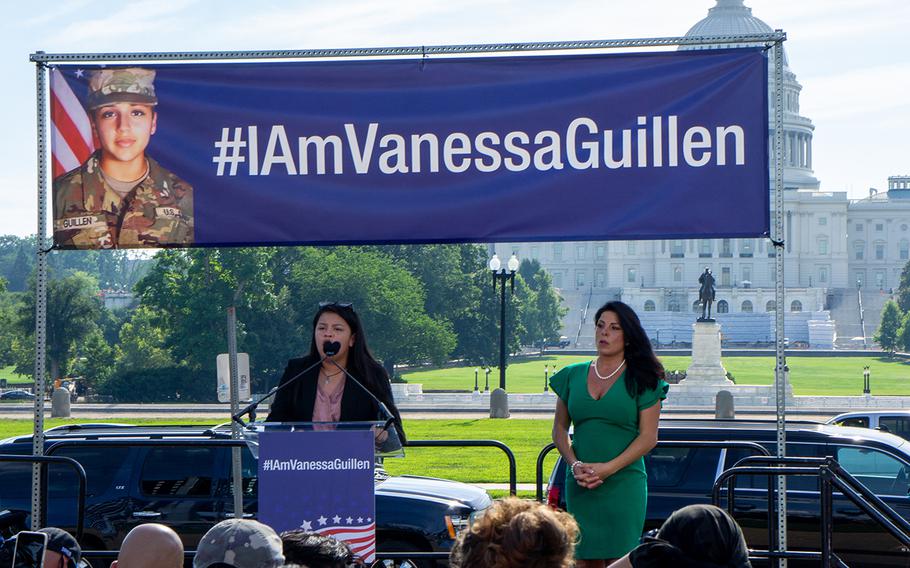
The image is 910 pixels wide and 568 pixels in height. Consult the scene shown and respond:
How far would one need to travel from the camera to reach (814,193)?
500ft

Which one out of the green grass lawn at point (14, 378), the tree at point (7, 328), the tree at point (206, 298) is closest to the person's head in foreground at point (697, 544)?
the tree at point (206, 298)

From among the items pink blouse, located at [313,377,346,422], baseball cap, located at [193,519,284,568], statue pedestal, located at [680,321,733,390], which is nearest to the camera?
baseball cap, located at [193,519,284,568]

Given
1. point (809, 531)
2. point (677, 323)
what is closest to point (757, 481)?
point (809, 531)

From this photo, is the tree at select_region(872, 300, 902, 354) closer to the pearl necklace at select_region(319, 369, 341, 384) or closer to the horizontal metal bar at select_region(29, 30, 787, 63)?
the horizontal metal bar at select_region(29, 30, 787, 63)

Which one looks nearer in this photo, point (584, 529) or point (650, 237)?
point (584, 529)

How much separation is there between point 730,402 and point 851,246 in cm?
12824

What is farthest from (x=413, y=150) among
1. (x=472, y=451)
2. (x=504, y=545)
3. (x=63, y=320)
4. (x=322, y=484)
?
(x=63, y=320)

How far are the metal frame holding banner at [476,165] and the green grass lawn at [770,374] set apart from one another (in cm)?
5393

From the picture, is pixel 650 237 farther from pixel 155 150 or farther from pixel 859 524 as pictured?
pixel 859 524

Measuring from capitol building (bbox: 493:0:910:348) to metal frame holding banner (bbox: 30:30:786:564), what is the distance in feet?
398

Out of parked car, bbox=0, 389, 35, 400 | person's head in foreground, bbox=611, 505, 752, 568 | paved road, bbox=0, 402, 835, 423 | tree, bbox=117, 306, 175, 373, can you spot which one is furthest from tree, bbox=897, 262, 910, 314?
person's head in foreground, bbox=611, 505, 752, 568

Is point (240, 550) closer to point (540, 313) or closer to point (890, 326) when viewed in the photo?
point (890, 326)

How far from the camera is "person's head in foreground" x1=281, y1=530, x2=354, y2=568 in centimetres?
429

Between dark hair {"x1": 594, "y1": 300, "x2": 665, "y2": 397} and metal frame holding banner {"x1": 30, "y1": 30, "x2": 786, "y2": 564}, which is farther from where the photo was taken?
metal frame holding banner {"x1": 30, "y1": 30, "x2": 786, "y2": 564}
